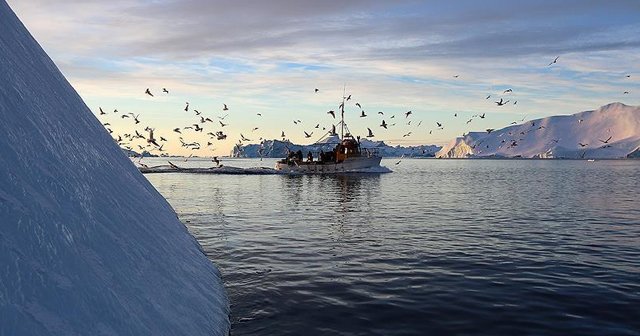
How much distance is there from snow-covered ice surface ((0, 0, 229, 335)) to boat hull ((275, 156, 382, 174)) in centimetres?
6774

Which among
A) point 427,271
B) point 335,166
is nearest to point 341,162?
point 335,166

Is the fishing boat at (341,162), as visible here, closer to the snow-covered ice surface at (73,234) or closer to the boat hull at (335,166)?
the boat hull at (335,166)

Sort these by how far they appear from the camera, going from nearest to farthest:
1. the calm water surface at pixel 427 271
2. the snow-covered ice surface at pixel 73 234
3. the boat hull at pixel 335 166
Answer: the snow-covered ice surface at pixel 73 234 < the calm water surface at pixel 427 271 < the boat hull at pixel 335 166

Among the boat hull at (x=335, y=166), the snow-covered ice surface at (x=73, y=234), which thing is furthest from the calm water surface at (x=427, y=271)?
the boat hull at (x=335, y=166)

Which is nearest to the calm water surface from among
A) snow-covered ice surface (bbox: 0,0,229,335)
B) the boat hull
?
snow-covered ice surface (bbox: 0,0,229,335)

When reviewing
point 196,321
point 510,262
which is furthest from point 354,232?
point 196,321

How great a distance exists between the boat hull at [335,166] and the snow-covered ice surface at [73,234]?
222 ft

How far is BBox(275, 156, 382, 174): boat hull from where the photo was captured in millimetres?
76812

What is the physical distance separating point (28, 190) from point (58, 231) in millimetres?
490

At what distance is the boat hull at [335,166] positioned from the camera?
3024 inches

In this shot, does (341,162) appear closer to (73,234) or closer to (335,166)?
(335,166)

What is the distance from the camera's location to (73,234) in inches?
190

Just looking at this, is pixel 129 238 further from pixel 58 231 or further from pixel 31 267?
pixel 31 267

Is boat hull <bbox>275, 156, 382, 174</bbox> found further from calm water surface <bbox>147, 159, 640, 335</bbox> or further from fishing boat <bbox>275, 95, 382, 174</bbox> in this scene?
calm water surface <bbox>147, 159, 640, 335</bbox>
